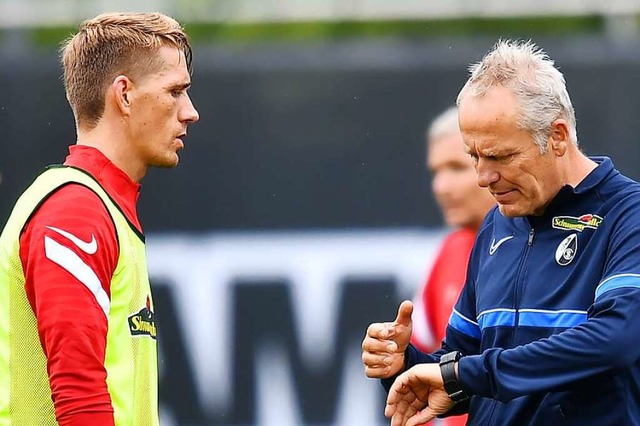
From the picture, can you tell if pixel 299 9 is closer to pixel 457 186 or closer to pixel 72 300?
pixel 457 186


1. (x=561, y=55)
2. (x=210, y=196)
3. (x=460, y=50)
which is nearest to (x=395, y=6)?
(x=460, y=50)

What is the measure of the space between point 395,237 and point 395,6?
1.23 m

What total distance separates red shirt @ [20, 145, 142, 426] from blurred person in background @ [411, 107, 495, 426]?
1891 millimetres

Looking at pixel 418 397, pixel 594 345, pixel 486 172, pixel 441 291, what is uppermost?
pixel 486 172

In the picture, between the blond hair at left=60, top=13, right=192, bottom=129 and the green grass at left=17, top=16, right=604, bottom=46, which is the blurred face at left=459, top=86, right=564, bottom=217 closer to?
the blond hair at left=60, top=13, right=192, bottom=129

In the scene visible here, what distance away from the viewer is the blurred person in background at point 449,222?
456cm

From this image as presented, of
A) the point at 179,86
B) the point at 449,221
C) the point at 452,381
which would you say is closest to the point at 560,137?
the point at 452,381

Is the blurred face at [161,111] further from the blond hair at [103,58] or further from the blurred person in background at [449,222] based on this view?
the blurred person in background at [449,222]

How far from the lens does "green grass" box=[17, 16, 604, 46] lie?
6.07 metres

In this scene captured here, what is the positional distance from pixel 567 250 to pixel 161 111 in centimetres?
109

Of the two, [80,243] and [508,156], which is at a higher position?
[508,156]

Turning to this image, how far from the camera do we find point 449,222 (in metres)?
4.71

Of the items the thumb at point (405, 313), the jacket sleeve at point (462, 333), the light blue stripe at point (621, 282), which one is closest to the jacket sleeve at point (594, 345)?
the light blue stripe at point (621, 282)

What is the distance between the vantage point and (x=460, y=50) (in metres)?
5.92
